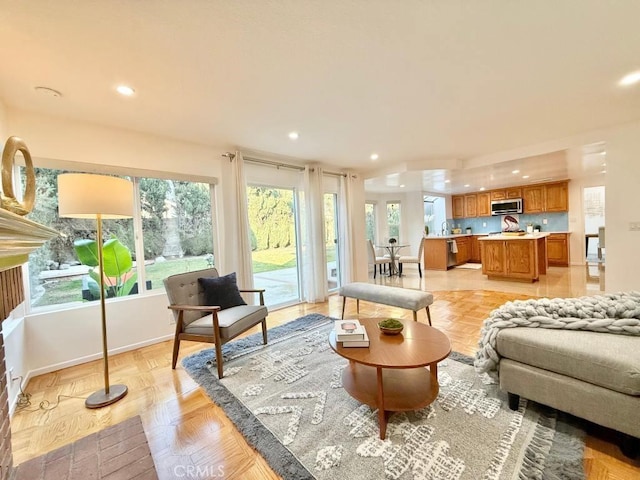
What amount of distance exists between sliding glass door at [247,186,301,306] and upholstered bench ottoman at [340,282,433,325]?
1251 mm

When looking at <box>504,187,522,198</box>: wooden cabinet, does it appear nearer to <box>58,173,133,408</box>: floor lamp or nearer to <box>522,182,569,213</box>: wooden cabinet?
<box>522,182,569,213</box>: wooden cabinet

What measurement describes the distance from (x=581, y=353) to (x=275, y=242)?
3696mm

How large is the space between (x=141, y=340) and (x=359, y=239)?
386cm

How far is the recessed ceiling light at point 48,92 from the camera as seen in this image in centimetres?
208

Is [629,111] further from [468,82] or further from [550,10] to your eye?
[550,10]

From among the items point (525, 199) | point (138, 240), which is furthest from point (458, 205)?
point (138, 240)

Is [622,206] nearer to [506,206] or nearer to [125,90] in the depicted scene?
[506,206]

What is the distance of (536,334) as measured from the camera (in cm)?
161

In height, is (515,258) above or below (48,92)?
below

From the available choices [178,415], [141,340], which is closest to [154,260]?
[141,340]

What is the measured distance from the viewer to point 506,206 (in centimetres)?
752

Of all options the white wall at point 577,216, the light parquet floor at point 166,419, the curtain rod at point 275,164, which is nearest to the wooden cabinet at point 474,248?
the white wall at point 577,216

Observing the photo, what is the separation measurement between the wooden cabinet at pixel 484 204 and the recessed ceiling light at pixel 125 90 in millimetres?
8634

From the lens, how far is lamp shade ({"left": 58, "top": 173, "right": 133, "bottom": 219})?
1.87 meters
